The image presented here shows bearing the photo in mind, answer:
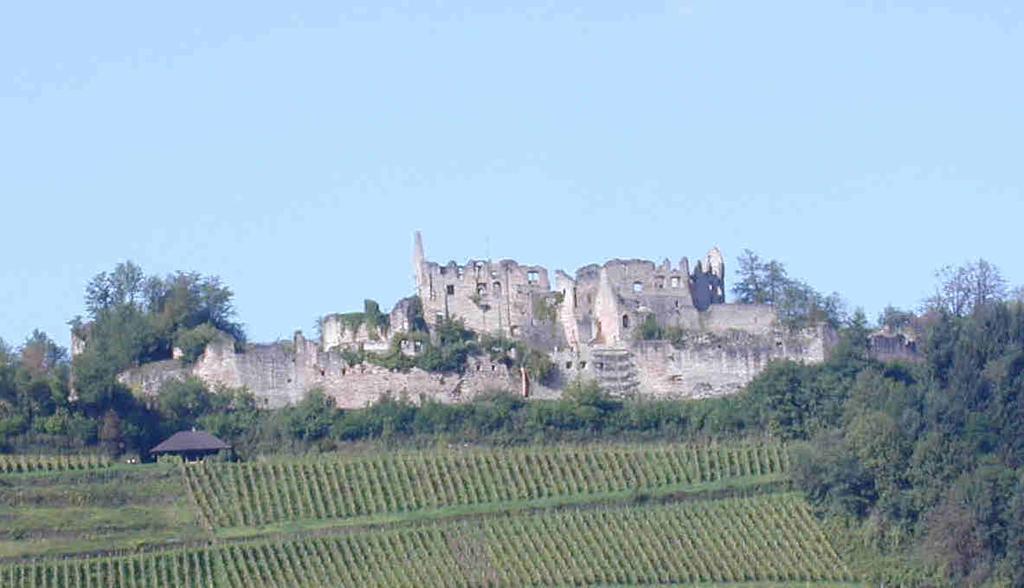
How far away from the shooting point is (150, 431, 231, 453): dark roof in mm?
63531

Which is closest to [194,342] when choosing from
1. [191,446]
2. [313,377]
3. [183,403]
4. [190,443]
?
[183,403]

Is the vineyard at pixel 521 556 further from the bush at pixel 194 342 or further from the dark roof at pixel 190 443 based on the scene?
the bush at pixel 194 342

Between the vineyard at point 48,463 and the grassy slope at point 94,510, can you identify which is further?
the vineyard at point 48,463

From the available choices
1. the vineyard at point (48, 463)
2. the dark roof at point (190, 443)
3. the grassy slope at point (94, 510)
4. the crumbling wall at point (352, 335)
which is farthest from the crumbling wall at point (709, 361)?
the vineyard at point (48, 463)

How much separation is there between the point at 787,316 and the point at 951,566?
40.9 ft

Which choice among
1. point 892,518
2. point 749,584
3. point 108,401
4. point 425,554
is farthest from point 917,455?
point 108,401

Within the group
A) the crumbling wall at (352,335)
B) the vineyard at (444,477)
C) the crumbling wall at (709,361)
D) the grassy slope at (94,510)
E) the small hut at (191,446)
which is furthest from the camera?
the crumbling wall at (352,335)

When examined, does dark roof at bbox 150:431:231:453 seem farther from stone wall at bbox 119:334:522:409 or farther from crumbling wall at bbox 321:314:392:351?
crumbling wall at bbox 321:314:392:351

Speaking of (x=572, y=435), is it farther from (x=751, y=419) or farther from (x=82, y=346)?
(x=82, y=346)

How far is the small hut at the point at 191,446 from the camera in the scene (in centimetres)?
6350

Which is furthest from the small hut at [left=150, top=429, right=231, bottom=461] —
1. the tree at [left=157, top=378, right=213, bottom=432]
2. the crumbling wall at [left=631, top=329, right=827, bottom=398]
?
the crumbling wall at [left=631, top=329, right=827, bottom=398]

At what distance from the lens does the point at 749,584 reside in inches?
2267

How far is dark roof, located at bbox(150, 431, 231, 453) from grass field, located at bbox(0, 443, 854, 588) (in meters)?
1.17

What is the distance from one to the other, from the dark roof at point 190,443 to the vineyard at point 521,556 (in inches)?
215
